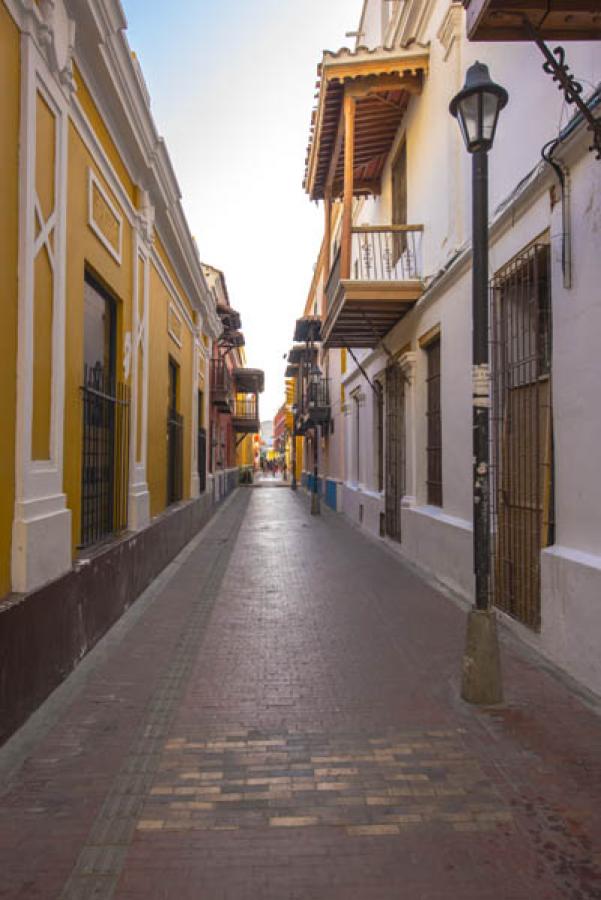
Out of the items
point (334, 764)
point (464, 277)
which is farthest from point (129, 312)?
point (334, 764)

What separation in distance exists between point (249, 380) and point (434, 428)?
23518 mm

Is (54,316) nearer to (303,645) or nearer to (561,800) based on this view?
(303,645)

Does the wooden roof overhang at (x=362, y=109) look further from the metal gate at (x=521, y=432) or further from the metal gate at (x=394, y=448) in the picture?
the metal gate at (x=521, y=432)

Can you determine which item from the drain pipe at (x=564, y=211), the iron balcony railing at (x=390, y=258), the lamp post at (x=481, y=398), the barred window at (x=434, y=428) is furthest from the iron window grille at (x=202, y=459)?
the lamp post at (x=481, y=398)

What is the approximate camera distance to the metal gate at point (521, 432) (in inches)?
220

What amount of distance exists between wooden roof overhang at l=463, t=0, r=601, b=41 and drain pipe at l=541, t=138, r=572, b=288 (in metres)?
0.91

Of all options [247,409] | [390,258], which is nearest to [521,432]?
[390,258]

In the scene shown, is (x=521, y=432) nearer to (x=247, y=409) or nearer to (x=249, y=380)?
(x=249, y=380)

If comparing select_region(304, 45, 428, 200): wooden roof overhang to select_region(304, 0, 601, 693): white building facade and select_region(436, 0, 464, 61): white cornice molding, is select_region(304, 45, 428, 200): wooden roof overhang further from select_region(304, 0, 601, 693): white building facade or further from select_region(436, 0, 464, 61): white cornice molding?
select_region(436, 0, 464, 61): white cornice molding

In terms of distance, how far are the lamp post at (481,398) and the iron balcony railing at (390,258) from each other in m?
5.04

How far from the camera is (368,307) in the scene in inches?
400

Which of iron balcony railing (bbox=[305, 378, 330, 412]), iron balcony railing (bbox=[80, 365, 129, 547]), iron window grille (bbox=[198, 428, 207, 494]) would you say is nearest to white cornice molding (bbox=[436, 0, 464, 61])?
iron balcony railing (bbox=[80, 365, 129, 547])

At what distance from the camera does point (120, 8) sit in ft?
18.3

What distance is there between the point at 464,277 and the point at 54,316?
15.6 feet
